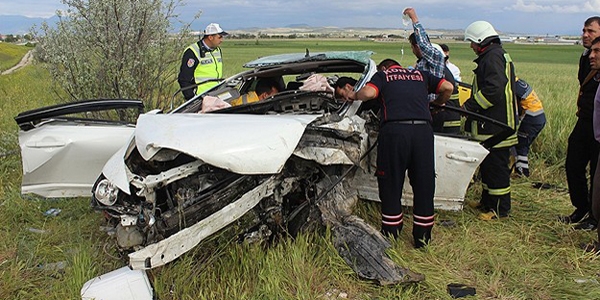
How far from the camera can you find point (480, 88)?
4.41 meters

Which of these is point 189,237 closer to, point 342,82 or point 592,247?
point 342,82

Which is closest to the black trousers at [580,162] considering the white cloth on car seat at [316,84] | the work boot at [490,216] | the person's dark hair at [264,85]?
the work boot at [490,216]

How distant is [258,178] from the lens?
125 inches

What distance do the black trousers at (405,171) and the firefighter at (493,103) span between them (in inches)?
36.7

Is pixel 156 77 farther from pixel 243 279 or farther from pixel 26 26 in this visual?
pixel 243 279

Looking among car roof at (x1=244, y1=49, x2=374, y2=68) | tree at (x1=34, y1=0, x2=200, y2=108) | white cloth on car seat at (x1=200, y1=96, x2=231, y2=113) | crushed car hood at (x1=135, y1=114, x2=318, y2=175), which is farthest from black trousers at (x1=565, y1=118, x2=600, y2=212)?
tree at (x1=34, y1=0, x2=200, y2=108)

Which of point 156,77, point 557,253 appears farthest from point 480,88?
point 156,77

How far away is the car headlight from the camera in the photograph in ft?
9.77

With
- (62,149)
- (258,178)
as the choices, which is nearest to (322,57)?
(258,178)

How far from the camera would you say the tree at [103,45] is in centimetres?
663

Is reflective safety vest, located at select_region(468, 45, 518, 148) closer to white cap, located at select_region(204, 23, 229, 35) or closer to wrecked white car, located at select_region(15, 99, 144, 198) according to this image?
wrecked white car, located at select_region(15, 99, 144, 198)

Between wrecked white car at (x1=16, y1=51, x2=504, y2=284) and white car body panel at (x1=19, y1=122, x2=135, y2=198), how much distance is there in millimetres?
613

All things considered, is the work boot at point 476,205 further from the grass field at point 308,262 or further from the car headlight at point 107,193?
the car headlight at point 107,193

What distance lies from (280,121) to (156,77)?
4.79 meters
